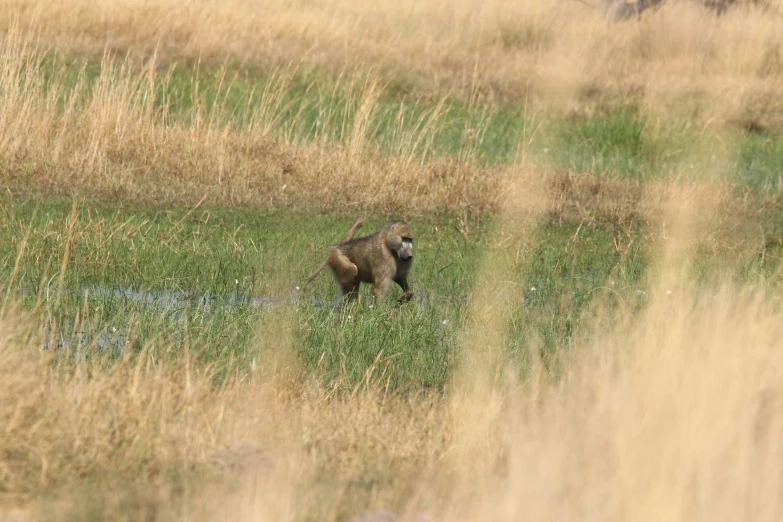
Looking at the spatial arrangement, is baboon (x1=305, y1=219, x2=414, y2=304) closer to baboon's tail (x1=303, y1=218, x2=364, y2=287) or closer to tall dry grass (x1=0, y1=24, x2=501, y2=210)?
baboon's tail (x1=303, y1=218, x2=364, y2=287)

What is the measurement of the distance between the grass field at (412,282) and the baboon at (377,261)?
203mm

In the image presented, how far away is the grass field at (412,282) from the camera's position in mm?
4527

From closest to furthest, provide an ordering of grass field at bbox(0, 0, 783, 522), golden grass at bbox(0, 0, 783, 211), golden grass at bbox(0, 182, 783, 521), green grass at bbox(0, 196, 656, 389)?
golden grass at bbox(0, 182, 783, 521) → grass field at bbox(0, 0, 783, 522) → green grass at bbox(0, 196, 656, 389) → golden grass at bbox(0, 0, 783, 211)

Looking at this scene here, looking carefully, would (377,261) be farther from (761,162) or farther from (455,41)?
(455,41)

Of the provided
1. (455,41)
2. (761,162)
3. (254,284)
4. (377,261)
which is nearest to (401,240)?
(377,261)

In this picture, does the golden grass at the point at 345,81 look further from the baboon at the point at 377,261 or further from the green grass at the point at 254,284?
the baboon at the point at 377,261

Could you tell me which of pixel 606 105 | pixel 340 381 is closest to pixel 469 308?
pixel 340 381

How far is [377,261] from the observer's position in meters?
8.41

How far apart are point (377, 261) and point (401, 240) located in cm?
25

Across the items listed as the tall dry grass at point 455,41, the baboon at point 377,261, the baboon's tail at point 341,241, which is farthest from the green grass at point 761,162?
the baboon at point 377,261

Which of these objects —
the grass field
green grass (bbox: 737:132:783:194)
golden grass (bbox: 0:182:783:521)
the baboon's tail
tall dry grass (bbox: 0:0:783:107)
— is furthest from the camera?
tall dry grass (bbox: 0:0:783:107)

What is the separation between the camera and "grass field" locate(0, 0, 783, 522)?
4527mm

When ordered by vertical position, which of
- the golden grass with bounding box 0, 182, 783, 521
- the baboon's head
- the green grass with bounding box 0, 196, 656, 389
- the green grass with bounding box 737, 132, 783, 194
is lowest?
the green grass with bounding box 737, 132, 783, 194

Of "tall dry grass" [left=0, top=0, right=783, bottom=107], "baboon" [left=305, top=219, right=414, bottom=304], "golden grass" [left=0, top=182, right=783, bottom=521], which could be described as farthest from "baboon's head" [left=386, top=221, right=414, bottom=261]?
"tall dry grass" [left=0, top=0, right=783, bottom=107]
